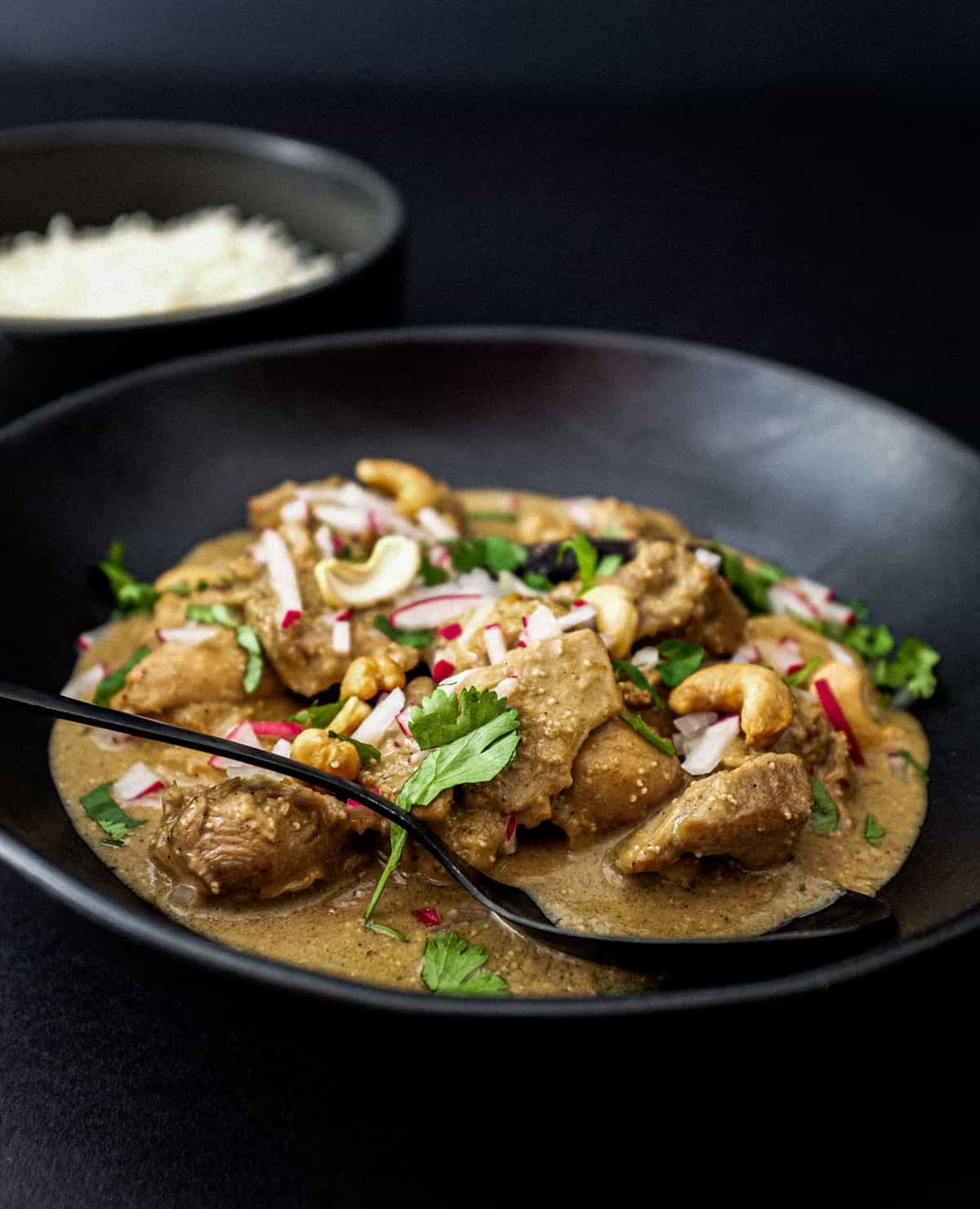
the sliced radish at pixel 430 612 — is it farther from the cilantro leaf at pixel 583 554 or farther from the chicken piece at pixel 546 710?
the chicken piece at pixel 546 710

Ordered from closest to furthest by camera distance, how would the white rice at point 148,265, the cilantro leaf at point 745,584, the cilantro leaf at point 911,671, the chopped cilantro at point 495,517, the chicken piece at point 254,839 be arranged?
the chicken piece at point 254,839 → the cilantro leaf at point 911,671 → the cilantro leaf at point 745,584 → the chopped cilantro at point 495,517 → the white rice at point 148,265

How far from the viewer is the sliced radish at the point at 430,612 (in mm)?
2947

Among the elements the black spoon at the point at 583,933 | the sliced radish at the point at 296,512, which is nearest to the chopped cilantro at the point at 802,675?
the black spoon at the point at 583,933

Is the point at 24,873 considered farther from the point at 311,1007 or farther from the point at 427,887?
the point at 427,887

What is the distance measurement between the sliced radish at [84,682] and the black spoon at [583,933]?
0.64m

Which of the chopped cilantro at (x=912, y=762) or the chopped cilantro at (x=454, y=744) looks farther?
the chopped cilantro at (x=912, y=762)

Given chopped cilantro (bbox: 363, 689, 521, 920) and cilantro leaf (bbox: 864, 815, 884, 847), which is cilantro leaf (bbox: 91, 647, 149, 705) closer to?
chopped cilantro (bbox: 363, 689, 521, 920)

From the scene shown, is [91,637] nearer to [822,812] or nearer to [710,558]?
[710,558]

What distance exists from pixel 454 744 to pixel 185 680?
0.69 metres

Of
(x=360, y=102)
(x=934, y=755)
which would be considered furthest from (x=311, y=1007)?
(x=360, y=102)

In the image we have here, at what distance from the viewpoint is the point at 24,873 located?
200cm

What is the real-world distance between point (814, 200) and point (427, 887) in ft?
18.0

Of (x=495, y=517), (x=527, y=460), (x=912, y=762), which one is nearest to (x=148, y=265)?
(x=527, y=460)

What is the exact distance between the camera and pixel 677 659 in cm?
283
